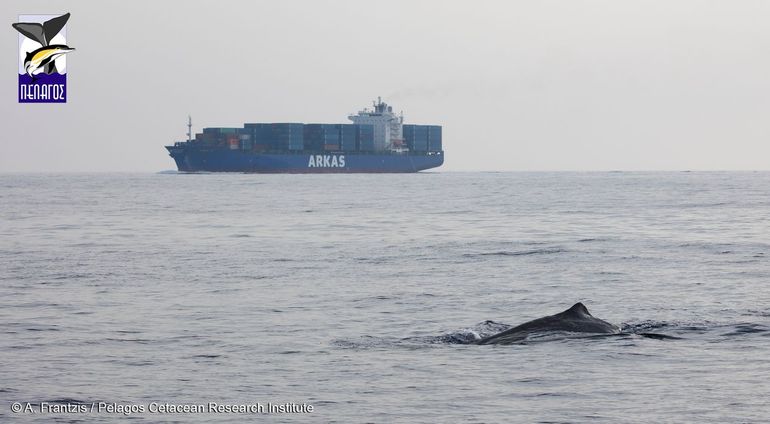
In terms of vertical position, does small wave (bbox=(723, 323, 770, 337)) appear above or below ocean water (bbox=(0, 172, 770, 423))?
above

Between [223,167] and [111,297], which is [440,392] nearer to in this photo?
[111,297]

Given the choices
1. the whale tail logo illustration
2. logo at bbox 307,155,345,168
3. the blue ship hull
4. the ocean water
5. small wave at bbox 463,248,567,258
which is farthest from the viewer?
logo at bbox 307,155,345,168

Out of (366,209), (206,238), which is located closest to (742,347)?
(206,238)

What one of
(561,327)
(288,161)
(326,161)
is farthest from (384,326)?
(326,161)

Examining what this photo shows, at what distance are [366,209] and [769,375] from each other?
49500 millimetres

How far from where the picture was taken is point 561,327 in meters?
15.8

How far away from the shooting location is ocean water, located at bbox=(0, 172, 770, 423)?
38.7 ft

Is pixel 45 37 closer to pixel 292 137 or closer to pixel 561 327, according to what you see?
pixel 561 327

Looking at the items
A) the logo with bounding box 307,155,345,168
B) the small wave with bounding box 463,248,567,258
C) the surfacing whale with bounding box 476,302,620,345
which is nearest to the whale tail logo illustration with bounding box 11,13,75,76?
the small wave with bounding box 463,248,567,258

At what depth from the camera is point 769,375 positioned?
12.9 meters

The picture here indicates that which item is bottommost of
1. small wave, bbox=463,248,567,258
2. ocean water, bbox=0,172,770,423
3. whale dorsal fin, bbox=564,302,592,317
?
small wave, bbox=463,248,567,258

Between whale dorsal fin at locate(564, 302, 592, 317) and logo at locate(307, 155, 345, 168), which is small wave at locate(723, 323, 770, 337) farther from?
logo at locate(307, 155, 345, 168)

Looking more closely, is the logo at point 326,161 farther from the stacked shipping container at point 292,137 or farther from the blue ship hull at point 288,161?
the stacked shipping container at point 292,137

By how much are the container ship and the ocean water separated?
126 meters
